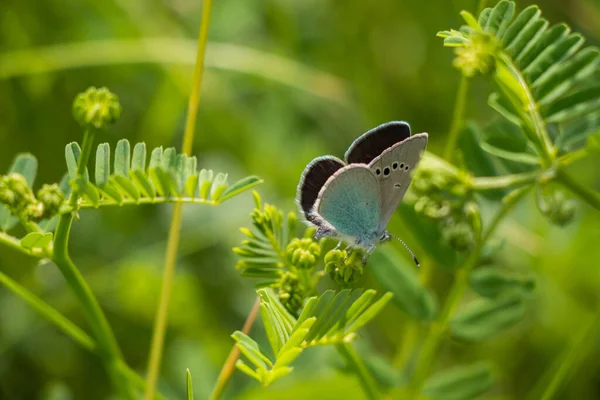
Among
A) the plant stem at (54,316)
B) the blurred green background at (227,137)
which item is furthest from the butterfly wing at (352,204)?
the blurred green background at (227,137)

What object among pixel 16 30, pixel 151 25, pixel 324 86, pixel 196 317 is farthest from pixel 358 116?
pixel 16 30

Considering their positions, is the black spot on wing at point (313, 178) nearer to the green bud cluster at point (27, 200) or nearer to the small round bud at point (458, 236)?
the small round bud at point (458, 236)

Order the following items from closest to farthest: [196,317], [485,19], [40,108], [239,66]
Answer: [485,19]
[196,317]
[40,108]
[239,66]

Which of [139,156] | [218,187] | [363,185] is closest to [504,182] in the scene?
[363,185]

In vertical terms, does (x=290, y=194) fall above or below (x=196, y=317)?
above

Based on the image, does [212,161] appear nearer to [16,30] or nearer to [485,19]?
[16,30]
